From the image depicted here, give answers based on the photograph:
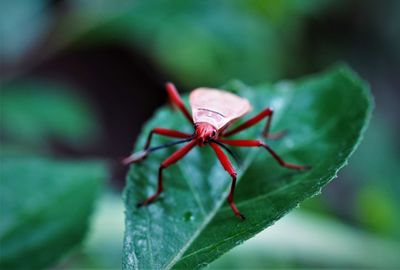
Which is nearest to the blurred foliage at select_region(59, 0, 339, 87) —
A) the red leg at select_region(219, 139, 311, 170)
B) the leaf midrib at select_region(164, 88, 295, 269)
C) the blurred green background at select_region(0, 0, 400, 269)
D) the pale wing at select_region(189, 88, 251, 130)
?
the blurred green background at select_region(0, 0, 400, 269)

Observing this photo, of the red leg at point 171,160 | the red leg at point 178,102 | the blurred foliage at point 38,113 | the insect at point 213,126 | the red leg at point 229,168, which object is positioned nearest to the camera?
the red leg at point 229,168

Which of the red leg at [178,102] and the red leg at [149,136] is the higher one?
the red leg at [178,102]

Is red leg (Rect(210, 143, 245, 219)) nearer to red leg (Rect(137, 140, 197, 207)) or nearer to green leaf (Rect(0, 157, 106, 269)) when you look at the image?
red leg (Rect(137, 140, 197, 207))

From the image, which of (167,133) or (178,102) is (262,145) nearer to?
(167,133)

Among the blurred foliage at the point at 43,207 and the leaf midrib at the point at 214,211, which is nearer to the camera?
the leaf midrib at the point at 214,211

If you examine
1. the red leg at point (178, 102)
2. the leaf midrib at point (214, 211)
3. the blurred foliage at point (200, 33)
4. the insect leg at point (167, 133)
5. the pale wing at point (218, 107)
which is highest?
the blurred foliage at point (200, 33)

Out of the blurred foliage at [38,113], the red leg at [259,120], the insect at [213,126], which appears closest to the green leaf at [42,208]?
the insect at [213,126]

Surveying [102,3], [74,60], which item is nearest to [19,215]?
[102,3]

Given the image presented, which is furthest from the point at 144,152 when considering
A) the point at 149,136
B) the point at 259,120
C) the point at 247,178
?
the point at 259,120

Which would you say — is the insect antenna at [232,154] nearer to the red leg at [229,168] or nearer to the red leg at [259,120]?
the red leg at [229,168]
